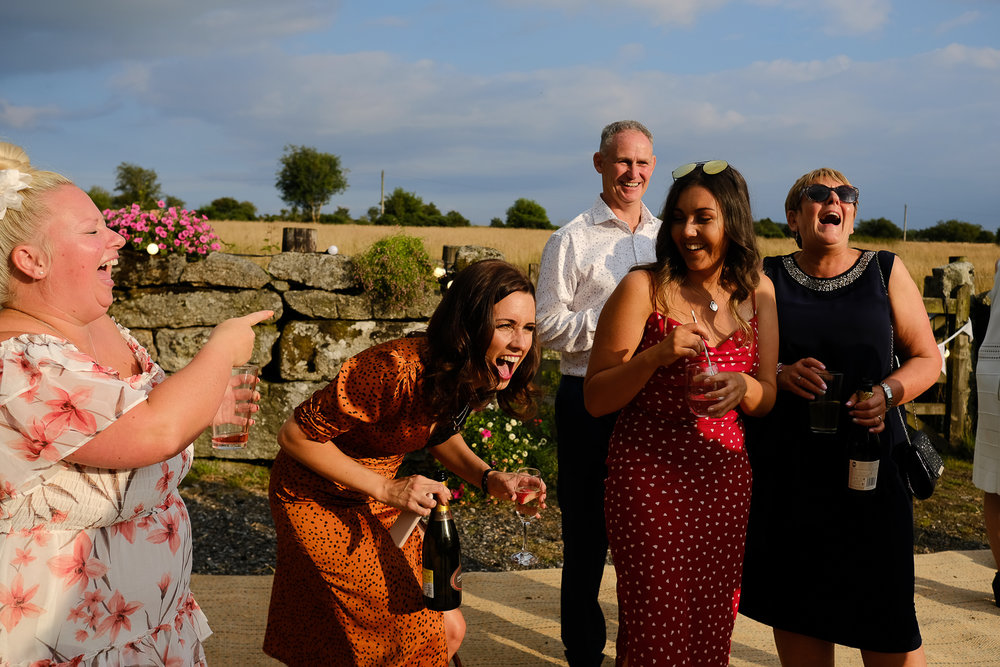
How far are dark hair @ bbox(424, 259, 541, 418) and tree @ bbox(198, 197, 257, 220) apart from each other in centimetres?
4482

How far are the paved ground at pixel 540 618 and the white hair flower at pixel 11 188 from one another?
293 cm

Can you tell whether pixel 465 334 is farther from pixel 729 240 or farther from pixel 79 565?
pixel 79 565

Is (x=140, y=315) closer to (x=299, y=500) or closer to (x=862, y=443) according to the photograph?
(x=299, y=500)

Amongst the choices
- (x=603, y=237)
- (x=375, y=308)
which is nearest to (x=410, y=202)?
(x=375, y=308)

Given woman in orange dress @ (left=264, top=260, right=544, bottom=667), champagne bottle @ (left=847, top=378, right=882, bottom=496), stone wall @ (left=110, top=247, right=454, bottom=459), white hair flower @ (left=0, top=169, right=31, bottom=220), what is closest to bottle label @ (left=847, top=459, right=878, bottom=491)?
champagne bottle @ (left=847, top=378, right=882, bottom=496)

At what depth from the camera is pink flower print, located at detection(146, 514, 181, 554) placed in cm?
206

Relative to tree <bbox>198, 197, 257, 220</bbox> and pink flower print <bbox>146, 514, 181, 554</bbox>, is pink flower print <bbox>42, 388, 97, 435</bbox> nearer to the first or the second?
pink flower print <bbox>146, 514, 181, 554</bbox>

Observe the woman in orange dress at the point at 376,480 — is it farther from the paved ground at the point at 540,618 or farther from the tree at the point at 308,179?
the tree at the point at 308,179

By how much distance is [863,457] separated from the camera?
3035 mm

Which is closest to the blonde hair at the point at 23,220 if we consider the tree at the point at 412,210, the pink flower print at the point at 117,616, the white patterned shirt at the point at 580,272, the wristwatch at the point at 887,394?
the pink flower print at the point at 117,616

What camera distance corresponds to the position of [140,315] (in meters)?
7.05

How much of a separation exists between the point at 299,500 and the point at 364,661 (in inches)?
22.5

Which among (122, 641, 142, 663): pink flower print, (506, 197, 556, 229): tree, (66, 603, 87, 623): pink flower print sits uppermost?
(506, 197, 556, 229): tree

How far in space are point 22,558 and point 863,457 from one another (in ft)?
9.03
